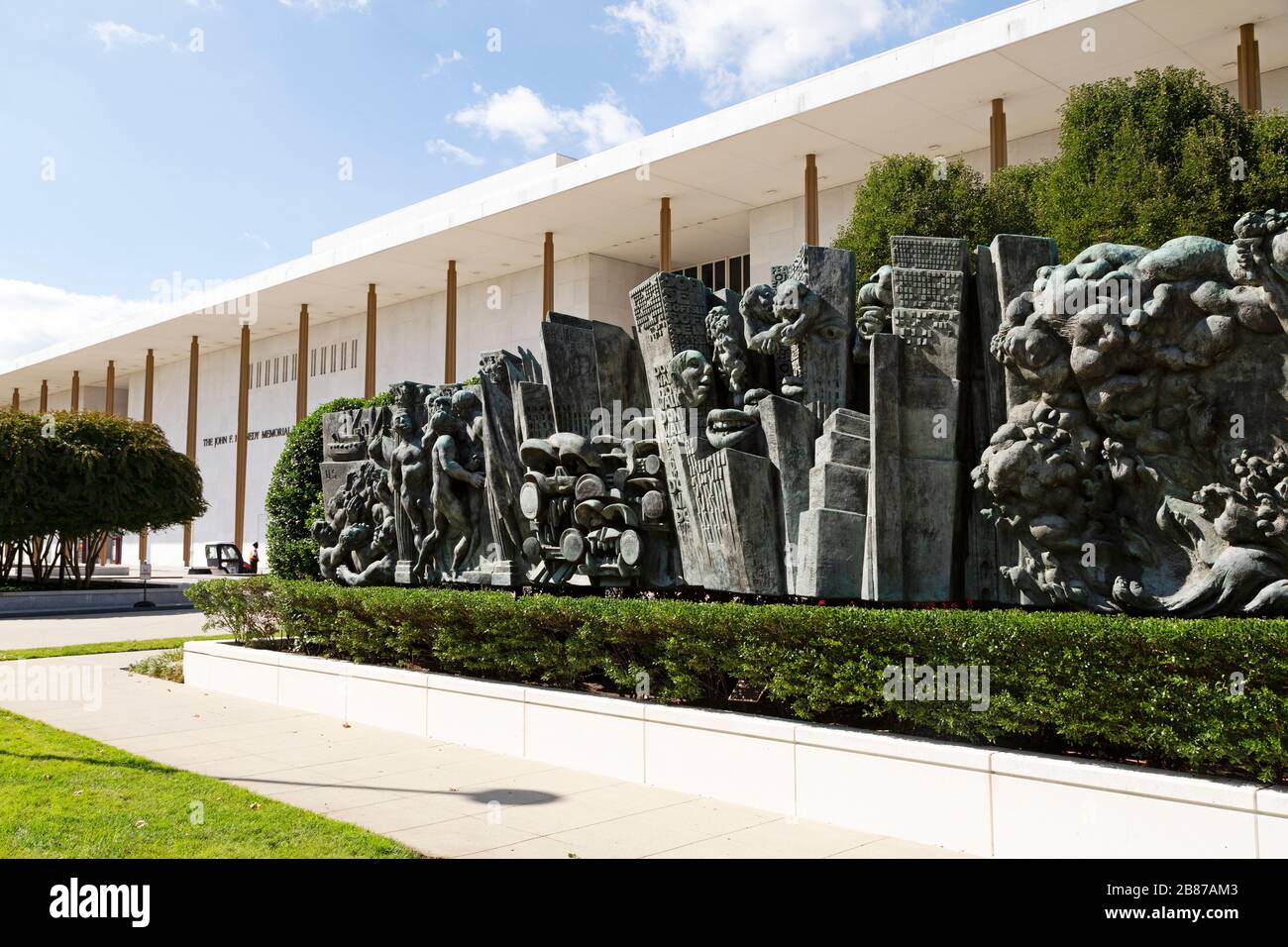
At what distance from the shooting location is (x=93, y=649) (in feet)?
51.7

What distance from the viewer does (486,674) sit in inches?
365

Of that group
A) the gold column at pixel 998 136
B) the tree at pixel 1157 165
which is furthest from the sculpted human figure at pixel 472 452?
the gold column at pixel 998 136

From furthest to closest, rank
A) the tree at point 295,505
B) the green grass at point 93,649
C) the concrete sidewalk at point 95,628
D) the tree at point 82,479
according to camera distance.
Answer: the tree at point 82,479 < the concrete sidewalk at point 95,628 < the tree at point 295,505 < the green grass at point 93,649

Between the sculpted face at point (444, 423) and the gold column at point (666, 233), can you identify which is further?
the gold column at point (666, 233)

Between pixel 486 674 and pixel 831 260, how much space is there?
4724mm

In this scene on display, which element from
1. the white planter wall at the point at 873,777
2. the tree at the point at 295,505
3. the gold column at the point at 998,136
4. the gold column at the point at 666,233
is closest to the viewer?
the white planter wall at the point at 873,777

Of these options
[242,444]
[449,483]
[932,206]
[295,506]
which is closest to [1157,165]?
[932,206]

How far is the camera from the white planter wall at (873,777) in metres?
4.80

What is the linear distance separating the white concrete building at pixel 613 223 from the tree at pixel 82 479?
21.2ft

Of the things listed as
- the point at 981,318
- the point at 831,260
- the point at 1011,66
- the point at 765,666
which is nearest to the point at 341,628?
the point at 765,666

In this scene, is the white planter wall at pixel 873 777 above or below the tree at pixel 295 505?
below

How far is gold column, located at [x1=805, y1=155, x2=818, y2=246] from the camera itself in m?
20.5

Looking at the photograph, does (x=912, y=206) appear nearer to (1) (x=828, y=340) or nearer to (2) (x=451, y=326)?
(1) (x=828, y=340)

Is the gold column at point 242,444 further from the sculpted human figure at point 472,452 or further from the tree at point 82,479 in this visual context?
the sculpted human figure at point 472,452
